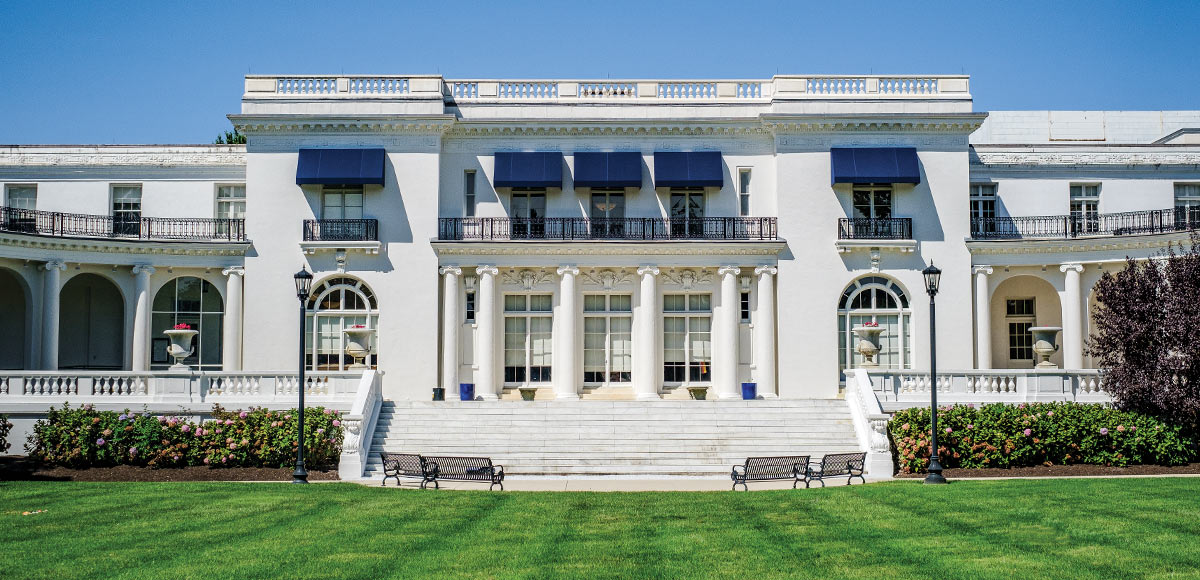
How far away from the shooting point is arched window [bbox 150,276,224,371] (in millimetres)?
37531

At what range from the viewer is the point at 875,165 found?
34688mm

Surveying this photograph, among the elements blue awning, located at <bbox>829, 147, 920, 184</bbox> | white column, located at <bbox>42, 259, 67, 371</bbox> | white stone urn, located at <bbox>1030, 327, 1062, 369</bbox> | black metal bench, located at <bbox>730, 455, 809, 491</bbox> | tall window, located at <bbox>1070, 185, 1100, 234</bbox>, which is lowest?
black metal bench, located at <bbox>730, 455, 809, 491</bbox>

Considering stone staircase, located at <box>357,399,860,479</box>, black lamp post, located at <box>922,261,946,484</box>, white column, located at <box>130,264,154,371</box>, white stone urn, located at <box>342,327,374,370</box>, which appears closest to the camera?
black lamp post, located at <box>922,261,946,484</box>

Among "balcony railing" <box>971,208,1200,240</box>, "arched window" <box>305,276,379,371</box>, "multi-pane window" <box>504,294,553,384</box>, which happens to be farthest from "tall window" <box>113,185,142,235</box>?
"balcony railing" <box>971,208,1200,240</box>

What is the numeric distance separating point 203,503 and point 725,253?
2041 centimetres

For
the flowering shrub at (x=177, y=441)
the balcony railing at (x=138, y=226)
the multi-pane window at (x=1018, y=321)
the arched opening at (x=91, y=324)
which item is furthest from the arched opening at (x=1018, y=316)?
the arched opening at (x=91, y=324)

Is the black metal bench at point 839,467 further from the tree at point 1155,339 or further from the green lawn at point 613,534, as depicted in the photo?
the tree at point 1155,339

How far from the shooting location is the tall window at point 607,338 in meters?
35.8

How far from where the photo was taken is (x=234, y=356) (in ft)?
117

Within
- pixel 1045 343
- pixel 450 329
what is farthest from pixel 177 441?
pixel 1045 343

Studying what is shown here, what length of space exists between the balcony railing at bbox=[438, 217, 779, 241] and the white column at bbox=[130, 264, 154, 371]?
33.7ft

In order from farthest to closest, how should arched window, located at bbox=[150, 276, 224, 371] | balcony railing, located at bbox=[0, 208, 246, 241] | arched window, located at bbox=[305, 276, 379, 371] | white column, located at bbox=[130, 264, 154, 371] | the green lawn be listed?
arched window, located at bbox=[150, 276, 224, 371], balcony railing, located at bbox=[0, 208, 246, 241], white column, located at bbox=[130, 264, 154, 371], arched window, located at bbox=[305, 276, 379, 371], the green lawn

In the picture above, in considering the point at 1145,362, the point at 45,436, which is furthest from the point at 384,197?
the point at 1145,362

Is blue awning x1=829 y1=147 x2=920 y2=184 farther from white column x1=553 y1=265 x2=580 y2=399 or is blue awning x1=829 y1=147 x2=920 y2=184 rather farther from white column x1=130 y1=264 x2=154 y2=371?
white column x1=130 y1=264 x2=154 y2=371
